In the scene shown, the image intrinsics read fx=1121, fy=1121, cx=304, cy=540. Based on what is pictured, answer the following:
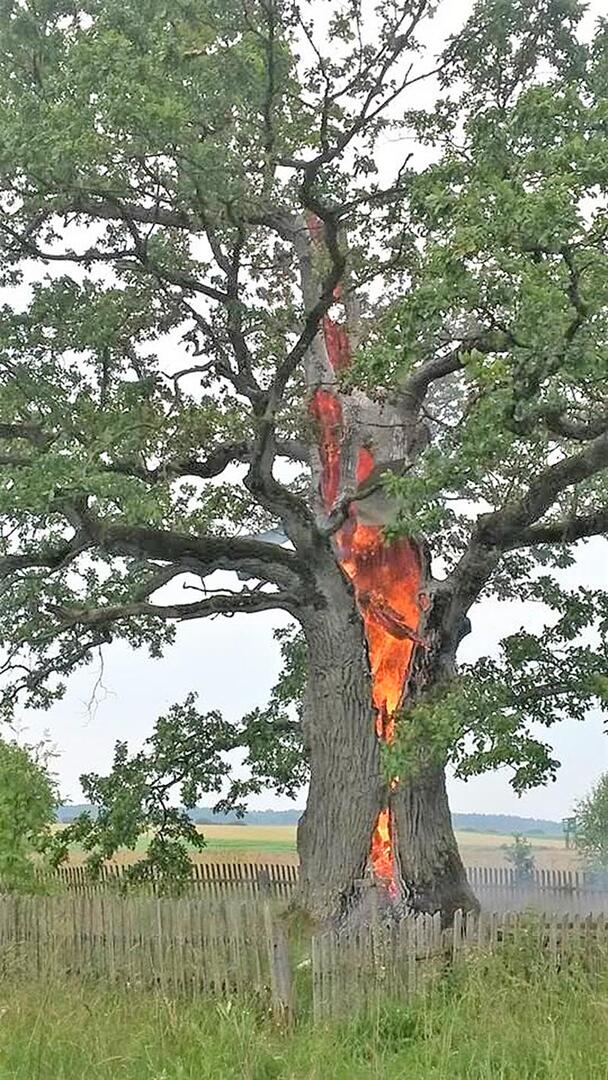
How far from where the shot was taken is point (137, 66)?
8688mm

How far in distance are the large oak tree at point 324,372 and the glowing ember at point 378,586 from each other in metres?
0.03

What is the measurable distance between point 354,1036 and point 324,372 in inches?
307

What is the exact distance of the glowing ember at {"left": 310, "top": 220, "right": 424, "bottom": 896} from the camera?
11.5 meters

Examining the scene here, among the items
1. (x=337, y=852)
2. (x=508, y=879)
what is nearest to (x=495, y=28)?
(x=337, y=852)

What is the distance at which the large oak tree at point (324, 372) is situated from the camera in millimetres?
Answer: 8344

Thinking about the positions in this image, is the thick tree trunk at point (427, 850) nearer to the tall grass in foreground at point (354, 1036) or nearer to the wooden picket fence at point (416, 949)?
the wooden picket fence at point (416, 949)

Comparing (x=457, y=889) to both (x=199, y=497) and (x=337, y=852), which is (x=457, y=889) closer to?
(x=337, y=852)

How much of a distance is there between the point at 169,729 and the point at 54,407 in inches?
186

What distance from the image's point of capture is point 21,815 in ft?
33.4

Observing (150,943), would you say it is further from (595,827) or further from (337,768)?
(595,827)

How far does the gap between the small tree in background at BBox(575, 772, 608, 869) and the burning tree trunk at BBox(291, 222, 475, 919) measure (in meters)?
11.3

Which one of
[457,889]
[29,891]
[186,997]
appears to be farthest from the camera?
[457,889]

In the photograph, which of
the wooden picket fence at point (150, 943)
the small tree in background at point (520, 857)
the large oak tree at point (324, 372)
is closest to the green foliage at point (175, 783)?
the large oak tree at point (324, 372)

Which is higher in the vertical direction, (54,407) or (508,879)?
(54,407)
